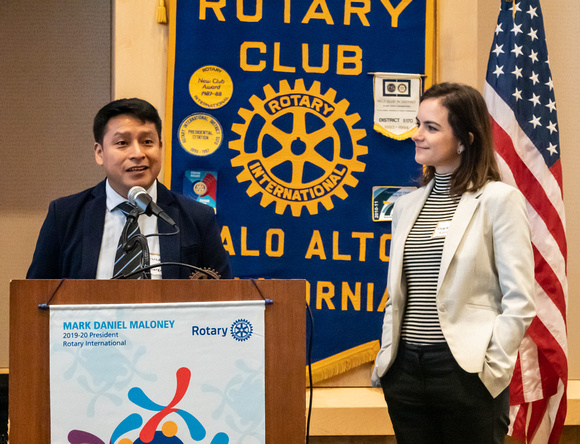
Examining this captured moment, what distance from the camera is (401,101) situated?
322cm

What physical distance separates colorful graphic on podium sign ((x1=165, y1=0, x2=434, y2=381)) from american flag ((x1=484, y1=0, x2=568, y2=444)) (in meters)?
0.41

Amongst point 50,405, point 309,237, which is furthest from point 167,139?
point 50,405

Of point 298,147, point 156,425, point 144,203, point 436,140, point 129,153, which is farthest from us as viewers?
point 298,147

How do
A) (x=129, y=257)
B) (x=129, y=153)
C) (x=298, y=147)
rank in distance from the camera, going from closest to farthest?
(x=129, y=257) < (x=129, y=153) < (x=298, y=147)

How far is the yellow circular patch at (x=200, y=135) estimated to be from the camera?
10.1 ft

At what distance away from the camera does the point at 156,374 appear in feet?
4.21

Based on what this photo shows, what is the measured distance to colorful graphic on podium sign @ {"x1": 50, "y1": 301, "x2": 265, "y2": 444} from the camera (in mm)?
1266

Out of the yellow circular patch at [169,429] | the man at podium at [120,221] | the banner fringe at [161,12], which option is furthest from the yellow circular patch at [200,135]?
the yellow circular patch at [169,429]

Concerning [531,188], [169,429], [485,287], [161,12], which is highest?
[161,12]

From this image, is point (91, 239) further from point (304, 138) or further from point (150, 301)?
point (304, 138)

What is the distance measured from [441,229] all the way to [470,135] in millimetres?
318

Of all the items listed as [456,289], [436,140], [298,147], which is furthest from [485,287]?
[298,147]

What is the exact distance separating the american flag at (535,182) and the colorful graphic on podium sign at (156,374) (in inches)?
80.4

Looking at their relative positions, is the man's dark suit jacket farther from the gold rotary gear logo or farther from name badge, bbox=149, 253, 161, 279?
the gold rotary gear logo
